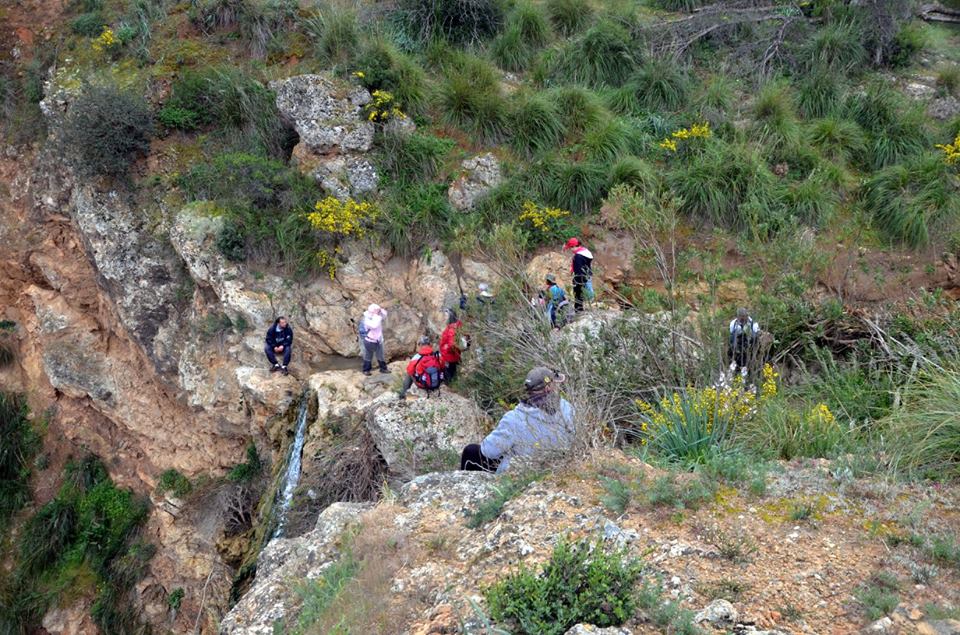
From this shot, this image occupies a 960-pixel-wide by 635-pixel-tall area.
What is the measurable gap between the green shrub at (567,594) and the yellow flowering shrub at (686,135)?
28.3ft

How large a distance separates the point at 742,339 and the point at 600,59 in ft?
24.5

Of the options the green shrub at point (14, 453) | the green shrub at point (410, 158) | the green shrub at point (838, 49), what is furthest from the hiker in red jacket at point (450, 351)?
the green shrub at point (14, 453)

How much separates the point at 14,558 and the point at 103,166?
6.89 m

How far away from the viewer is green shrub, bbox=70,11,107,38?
45.1 feet

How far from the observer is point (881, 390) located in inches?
246

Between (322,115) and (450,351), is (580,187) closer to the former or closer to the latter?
(450,351)

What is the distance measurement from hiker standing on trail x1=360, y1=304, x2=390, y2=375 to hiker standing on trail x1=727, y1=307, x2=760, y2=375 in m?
4.47

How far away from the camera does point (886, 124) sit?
11.5 meters

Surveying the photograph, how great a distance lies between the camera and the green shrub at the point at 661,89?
12.4m

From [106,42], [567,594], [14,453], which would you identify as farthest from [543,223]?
[14,453]

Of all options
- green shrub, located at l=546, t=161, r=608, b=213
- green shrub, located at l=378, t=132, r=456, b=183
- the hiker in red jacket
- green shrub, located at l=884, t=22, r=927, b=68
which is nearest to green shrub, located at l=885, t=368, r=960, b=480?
the hiker in red jacket

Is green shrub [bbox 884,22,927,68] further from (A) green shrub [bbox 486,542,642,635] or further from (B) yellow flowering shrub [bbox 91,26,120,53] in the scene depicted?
(B) yellow flowering shrub [bbox 91,26,120,53]

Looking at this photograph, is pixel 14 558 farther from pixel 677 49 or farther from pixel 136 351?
pixel 677 49

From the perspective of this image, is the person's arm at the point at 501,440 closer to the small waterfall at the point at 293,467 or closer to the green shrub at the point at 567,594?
the green shrub at the point at 567,594
